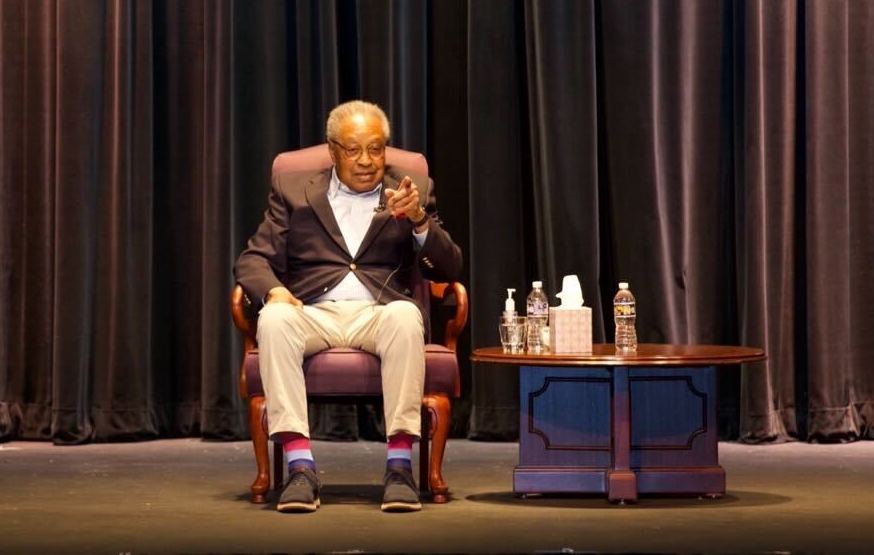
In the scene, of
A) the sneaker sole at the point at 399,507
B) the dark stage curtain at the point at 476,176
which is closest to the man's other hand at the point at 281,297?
the sneaker sole at the point at 399,507

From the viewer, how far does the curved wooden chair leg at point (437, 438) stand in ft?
12.3

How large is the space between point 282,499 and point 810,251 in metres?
2.55

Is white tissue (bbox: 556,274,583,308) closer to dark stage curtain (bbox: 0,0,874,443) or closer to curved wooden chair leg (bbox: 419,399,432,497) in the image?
curved wooden chair leg (bbox: 419,399,432,497)

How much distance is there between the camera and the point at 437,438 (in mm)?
3748

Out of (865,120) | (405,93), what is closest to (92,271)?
(405,93)

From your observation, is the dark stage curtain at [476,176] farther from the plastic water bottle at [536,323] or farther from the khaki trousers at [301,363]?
the khaki trousers at [301,363]

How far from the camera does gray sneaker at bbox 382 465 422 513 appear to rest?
11.6 feet

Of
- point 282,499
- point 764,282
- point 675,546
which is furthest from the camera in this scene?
point 764,282

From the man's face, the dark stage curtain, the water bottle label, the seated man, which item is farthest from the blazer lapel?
the dark stage curtain

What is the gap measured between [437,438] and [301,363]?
41 cm

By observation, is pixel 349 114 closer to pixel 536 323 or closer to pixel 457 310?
pixel 457 310

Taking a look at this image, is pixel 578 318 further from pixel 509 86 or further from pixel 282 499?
pixel 509 86

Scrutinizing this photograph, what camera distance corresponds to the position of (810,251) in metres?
5.26

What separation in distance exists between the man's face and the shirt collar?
7 centimetres
